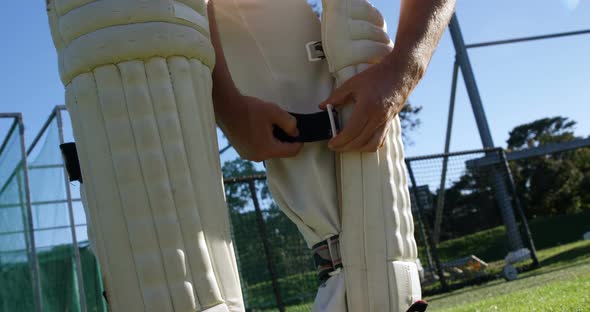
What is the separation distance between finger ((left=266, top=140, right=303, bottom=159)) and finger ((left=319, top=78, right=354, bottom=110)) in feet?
0.26

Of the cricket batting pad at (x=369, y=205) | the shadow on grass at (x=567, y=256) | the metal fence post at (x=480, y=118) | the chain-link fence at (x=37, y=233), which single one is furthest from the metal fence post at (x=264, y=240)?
the cricket batting pad at (x=369, y=205)

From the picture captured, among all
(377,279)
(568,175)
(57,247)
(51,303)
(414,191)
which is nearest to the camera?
(377,279)

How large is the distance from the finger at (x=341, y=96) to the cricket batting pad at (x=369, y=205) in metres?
0.02

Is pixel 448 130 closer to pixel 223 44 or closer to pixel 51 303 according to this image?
pixel 51 303

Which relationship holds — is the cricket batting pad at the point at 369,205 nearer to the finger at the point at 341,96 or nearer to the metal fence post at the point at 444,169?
the finger at the point at 341,96

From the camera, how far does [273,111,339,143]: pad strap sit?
3.09 ft

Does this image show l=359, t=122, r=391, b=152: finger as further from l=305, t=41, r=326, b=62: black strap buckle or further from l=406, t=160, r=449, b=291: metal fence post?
l=406, t=160, r=449, b=291: metal fence post

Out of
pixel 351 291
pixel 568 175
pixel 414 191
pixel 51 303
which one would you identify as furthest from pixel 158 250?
pixel 568 175

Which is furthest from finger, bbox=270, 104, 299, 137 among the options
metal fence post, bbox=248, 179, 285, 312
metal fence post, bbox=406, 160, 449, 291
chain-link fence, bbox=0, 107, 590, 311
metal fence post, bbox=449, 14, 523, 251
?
metal fence post, bbox=449, 14, 523, 251

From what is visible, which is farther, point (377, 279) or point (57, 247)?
point (57, 247)

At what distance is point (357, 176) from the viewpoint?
0.90 metres

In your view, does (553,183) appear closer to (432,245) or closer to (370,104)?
(432,245)

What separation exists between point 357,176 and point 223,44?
380 mm

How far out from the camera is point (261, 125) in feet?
3.10
